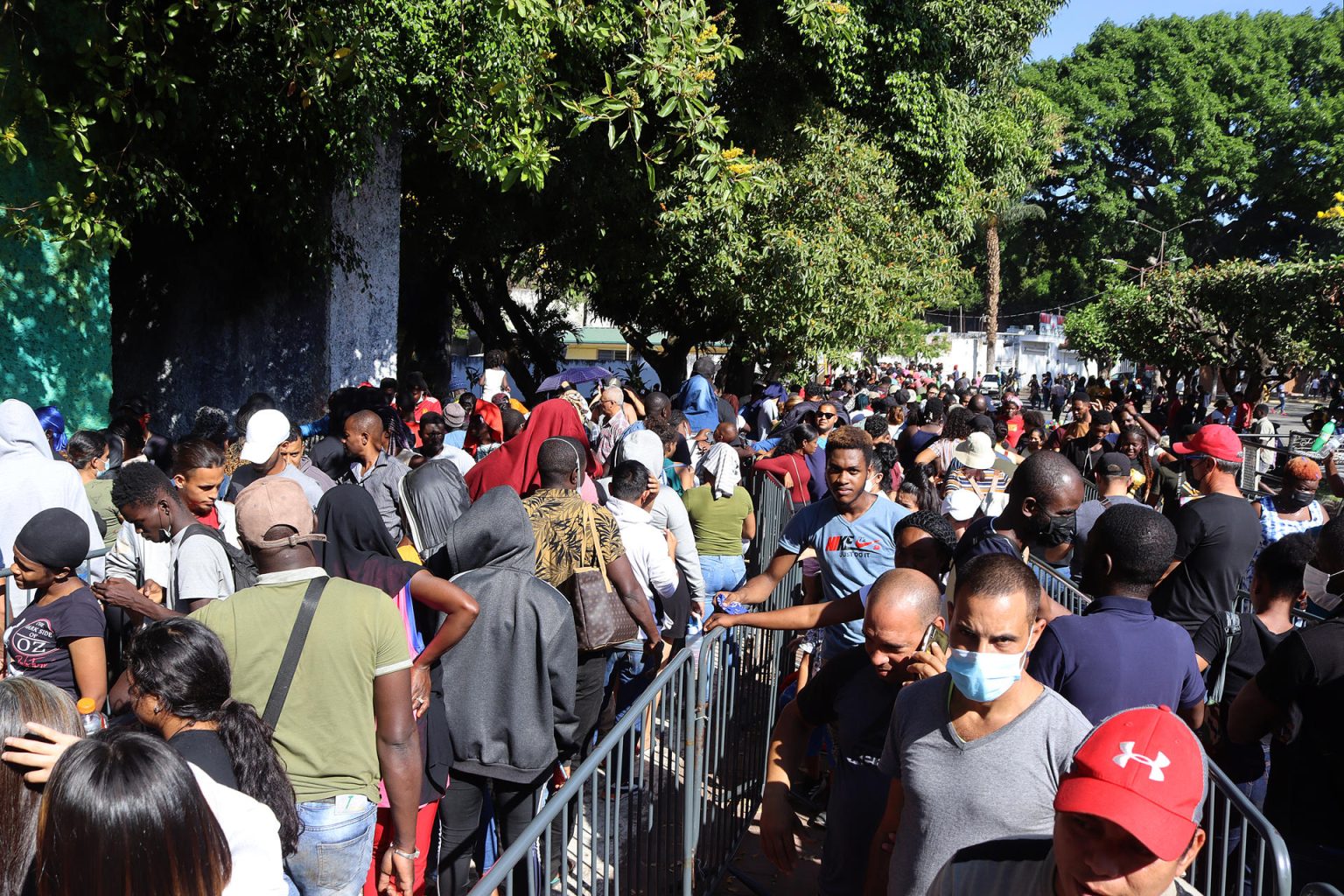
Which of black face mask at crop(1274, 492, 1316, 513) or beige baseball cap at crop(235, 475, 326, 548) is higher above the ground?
beige baseball cap at crop(235, 475, 326, 548)

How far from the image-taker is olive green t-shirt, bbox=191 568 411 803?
3285 millimetres

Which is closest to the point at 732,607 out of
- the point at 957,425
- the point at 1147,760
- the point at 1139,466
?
the point at 1147,760

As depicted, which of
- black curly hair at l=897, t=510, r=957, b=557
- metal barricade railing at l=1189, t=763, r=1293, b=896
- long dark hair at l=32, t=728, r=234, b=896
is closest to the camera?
long dark hair at l=32, t=728, r=234, b=896

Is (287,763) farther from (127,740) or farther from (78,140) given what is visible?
(78,140)

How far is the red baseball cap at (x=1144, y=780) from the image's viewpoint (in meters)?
1.98

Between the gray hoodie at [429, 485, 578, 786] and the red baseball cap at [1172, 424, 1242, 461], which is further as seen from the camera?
the red baseball cap at [1172, 424, 1242, 461]

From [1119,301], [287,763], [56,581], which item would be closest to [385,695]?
[287,763]

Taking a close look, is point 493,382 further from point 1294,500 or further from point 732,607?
point 1294,500

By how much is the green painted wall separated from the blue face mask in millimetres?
7306

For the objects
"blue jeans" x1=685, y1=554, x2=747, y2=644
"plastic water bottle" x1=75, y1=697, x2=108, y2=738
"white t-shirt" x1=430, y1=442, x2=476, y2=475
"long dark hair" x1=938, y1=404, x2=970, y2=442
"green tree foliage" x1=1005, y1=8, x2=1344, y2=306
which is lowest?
"blue jeans" x1=685, y1=554, x2=747, y2=644

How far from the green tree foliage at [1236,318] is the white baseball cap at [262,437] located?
19052 millimetres

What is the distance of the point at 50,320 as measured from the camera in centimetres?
824

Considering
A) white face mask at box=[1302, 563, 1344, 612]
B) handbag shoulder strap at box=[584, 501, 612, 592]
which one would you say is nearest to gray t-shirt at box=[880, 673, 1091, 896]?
handbag shoulder strap at box=[584, 501, 612, 592]

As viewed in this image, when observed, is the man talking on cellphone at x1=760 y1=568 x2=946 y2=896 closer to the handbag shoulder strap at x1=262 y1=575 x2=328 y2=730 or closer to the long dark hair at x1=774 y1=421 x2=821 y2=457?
the handbag shoulder strap at x1=262 y1=575 x2=328 y2=730
